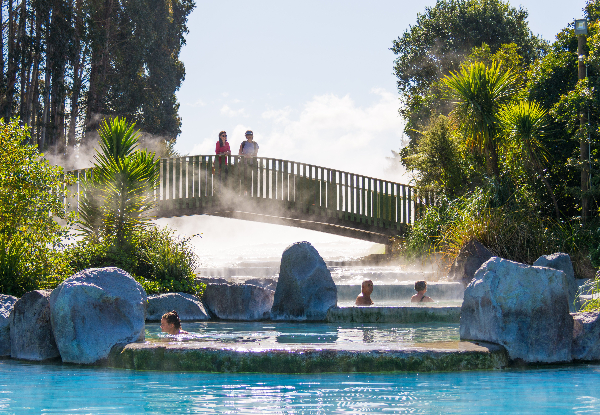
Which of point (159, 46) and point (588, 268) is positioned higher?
point (159, 46)

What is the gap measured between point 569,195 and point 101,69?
67.3ft

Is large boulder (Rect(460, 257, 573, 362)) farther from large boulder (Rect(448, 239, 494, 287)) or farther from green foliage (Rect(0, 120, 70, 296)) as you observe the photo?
large boulder (Rect(448, 239, 494, 287))

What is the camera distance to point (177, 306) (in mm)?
9750

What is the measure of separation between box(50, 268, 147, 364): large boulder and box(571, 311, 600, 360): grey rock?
4.17 meters

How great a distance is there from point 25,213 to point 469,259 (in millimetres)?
7674

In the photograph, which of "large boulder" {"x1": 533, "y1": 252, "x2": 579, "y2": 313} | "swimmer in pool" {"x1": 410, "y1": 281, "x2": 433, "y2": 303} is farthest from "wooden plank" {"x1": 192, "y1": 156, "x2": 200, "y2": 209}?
"large boulder" {"x1": 533, "y1": 252, "x2": 579, "y2": 313}

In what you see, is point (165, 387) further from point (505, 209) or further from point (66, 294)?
point (505, 209)

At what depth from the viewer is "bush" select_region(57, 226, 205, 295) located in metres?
10.7

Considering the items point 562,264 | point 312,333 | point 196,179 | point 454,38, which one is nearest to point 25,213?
point 312,333

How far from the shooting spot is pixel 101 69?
91.8ft

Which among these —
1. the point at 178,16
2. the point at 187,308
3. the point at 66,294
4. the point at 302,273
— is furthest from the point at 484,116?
the point at 178,16

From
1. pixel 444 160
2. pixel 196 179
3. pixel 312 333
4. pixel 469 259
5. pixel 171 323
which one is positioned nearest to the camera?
pixel 171 323

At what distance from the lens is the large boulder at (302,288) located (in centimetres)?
966

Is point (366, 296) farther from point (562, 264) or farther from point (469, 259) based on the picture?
point (469, 259)
